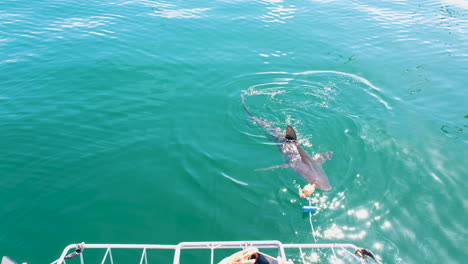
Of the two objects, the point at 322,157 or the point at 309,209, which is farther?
the point at 322,157

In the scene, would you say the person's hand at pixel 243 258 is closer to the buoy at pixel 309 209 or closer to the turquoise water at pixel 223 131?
the turquoise water at pixel 223 131

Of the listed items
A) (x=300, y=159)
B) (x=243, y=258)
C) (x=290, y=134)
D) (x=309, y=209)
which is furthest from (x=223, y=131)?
(x=243, y=258)

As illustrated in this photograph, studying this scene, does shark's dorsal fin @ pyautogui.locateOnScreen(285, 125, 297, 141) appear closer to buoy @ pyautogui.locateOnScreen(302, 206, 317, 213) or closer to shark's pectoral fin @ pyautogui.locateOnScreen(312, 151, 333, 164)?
shark's pectoral fin @ pyautogui.locateOnScreen(312, 151, 333, 164)

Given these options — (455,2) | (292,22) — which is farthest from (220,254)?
(455,2)

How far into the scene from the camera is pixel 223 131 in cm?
1267

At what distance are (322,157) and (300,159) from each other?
956 millimetres

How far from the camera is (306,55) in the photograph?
18719mm

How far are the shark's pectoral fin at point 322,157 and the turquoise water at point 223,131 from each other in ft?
1.24

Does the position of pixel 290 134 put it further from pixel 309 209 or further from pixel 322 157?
pixel 309 209

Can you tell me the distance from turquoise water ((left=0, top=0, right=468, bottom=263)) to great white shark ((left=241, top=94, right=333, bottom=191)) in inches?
12.1

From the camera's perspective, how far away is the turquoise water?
8852 millimetres

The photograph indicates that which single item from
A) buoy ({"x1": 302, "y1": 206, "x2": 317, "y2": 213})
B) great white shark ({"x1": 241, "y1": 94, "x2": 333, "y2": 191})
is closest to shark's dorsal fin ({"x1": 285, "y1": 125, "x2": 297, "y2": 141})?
Answer: great white shark ({"x1": 241, "y1": 94, "x2": 333, "y2": 191})

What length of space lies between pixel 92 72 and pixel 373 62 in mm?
16754

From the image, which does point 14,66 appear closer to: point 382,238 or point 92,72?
point 92,72
